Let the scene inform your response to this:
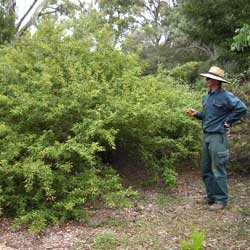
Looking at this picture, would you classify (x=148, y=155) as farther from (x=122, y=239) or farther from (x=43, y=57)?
(x=43, y=57)

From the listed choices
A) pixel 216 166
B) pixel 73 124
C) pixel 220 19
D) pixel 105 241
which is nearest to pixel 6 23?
pixel 220 19

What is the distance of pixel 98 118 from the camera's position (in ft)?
15.6

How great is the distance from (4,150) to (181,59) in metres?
19.9

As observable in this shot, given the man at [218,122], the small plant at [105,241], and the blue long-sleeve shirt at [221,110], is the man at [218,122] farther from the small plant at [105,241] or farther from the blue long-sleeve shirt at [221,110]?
the small plant at [105,241]

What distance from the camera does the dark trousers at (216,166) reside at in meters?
4.48

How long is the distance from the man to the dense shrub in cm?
63

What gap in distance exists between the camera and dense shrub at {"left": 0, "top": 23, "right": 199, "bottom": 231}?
441 cm

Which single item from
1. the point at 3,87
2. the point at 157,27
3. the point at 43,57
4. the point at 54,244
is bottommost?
the point at 54,244

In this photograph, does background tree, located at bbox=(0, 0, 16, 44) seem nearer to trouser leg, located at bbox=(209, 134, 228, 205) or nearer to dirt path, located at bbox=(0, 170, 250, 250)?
dirt path, located at bbox=(0, 170, 250, 250)

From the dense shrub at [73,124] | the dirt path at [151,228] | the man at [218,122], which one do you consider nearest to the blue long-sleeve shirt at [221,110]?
the man at [218,122]

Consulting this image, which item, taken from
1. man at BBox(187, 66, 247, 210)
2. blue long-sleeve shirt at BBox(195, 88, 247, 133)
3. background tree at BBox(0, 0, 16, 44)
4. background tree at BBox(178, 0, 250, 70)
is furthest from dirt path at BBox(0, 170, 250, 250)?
background tree at BBox(0, 0, 16, 44)

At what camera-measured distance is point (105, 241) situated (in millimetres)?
3891

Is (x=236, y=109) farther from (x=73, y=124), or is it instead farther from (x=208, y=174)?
(x=73, y=124)

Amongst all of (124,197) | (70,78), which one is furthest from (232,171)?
(70,78)
